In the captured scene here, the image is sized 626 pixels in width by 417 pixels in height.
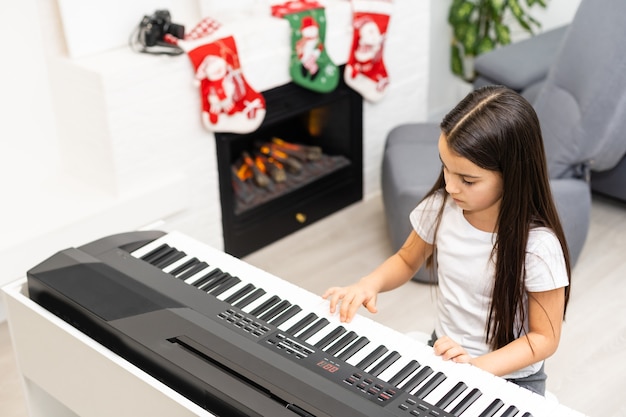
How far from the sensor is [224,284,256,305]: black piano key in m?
1.69

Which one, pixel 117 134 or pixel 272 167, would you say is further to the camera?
pixel 272 167

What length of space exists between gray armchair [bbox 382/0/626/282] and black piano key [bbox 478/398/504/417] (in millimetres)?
1581

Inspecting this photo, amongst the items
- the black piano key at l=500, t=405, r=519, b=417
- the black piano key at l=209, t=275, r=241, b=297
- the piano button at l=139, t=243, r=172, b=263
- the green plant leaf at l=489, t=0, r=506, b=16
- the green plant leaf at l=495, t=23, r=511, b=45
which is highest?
the green plant leaf at l=489, t=0, r=506, b=16

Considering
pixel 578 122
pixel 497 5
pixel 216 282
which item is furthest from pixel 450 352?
pixel 497 5

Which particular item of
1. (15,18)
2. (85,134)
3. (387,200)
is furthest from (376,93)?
(15,18)

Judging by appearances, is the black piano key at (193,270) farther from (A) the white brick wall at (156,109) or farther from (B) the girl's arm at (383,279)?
(A) the white brick wall at (156,109)

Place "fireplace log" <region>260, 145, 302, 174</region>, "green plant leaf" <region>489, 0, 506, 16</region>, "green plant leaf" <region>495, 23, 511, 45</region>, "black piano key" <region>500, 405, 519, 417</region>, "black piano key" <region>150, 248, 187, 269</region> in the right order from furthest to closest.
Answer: "green plant leaf" <region>495, 23, 511, 45</region>, "green plant leaf" <region>489, 0, 506, 16</region>, "fireplace log" <region>260, 145, 302, 174</region>, "black piano key" <region>150, 248, 187, 269</region>, "black piano key" <region>500, 405, 519, 417</region>

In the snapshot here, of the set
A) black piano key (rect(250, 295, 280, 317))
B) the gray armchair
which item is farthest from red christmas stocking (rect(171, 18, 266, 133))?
black piano key (rect(250, 295, 280, 317))

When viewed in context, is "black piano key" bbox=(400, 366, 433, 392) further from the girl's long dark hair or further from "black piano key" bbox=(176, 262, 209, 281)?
"black piano key" bbox=(176, 262, 209, 281)

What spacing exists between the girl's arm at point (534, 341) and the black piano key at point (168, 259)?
2.24ft

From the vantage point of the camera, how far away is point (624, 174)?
10.9 ft

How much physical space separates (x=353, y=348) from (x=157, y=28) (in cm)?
171

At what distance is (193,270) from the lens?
1.80m

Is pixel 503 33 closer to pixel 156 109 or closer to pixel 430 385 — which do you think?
pixel 156 109
